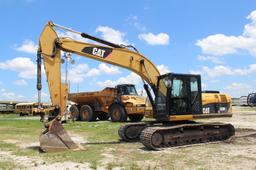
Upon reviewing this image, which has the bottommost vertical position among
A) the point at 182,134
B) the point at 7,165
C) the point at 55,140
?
the point at 7,165

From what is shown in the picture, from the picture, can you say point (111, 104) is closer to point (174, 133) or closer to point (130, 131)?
point (130, 131)

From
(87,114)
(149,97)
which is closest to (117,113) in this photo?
(87,114)

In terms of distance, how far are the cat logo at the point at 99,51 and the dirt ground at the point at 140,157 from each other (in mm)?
3261

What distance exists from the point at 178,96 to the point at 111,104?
1278 cm

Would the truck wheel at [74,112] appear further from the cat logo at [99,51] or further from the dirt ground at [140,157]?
the dirt ground at [140,157]

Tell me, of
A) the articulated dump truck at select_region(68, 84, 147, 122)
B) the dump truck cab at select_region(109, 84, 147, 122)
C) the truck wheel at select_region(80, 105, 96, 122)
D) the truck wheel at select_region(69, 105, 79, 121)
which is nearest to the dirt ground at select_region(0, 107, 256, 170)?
the articulated dump truck at select_region(68, 84, 147, 122)

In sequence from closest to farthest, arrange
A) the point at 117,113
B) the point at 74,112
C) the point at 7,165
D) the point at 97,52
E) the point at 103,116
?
the point at 7,165 < the point at 97,52 < the point at 117,113 < the point at 103,116 < the point at 74,112

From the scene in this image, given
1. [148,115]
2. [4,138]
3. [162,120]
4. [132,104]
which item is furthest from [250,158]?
[132,104]

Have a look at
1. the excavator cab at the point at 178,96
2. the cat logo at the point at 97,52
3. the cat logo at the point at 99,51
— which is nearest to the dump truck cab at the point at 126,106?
the excavator cab at the point at 178,96

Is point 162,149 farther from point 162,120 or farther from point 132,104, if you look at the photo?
point 132,104

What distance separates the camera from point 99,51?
1662 cm

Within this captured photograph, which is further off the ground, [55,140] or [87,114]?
[87,114]

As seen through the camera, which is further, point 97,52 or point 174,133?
point 97,52

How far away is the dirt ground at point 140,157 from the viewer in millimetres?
11406
